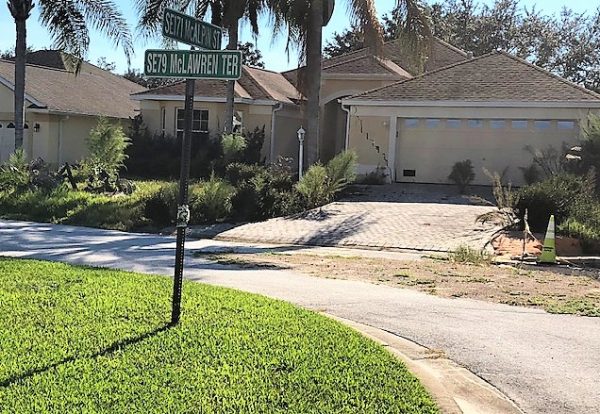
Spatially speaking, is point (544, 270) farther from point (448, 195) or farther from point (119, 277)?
point (448, 195)

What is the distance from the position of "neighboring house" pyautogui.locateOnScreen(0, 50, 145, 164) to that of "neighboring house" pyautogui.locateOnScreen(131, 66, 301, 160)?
295 cm

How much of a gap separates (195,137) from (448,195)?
10.9 metres

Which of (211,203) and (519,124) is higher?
(519,124)

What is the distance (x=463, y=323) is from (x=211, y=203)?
1180 centimetres

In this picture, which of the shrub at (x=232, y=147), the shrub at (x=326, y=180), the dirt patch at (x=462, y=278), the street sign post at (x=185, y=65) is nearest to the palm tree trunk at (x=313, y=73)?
the shrub at (x=326, y=180)

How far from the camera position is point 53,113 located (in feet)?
96.6

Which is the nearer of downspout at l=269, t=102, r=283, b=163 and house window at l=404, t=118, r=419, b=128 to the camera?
house window at l=404, t=118, r=419, b=128

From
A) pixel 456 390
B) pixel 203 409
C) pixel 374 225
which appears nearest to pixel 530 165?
pixel 374 225

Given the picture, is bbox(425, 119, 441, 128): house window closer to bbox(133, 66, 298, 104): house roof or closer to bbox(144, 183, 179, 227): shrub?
bbox(133, 66, 298, 104): house roof

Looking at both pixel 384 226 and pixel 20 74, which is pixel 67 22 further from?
pixel 384 226

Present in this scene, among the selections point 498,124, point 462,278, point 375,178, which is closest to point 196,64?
point 462,278

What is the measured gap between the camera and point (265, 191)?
65.5 ft

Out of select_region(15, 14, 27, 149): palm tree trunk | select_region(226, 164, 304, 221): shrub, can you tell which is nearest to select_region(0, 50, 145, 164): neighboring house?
select_region(15, 14, 27, 149): palm tree trunk

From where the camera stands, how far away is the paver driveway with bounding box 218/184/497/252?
16.6 meters
